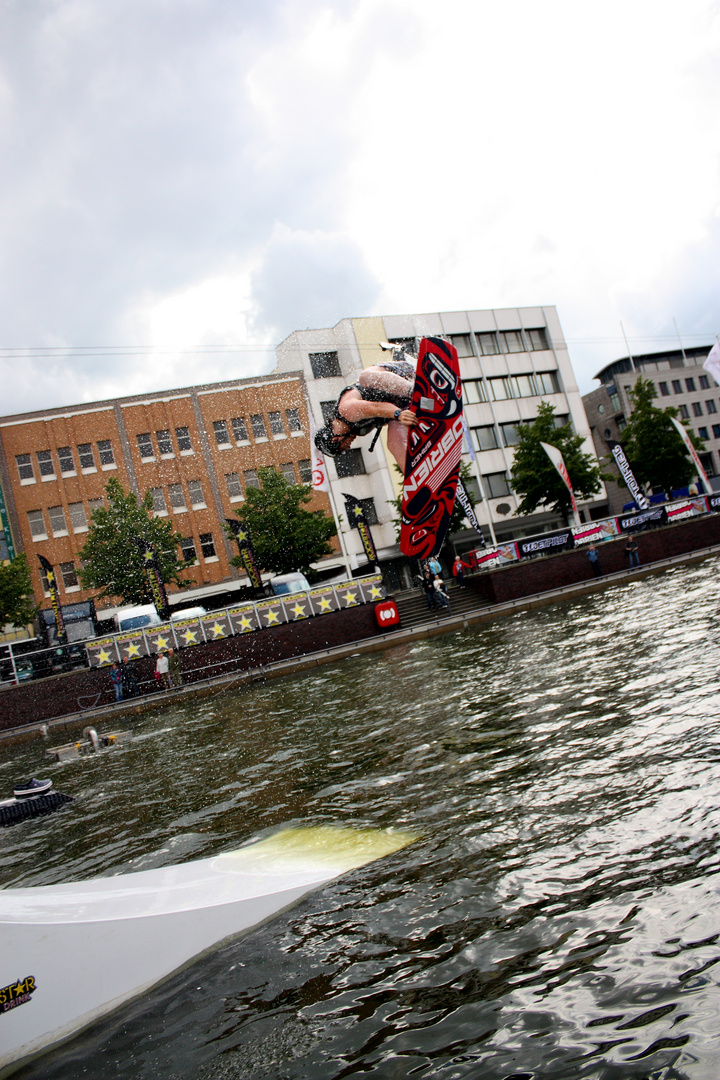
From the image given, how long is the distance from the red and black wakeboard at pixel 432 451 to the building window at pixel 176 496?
142ft

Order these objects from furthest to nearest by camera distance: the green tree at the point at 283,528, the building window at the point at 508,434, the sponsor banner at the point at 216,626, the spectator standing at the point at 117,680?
the building window at the point at 508,434 → the green tree at the point at 283,528 → the sponsor banner at the point at 216,626 → the spectator standing at the point at 117,680

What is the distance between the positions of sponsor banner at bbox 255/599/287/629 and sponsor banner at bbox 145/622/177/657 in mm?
3644

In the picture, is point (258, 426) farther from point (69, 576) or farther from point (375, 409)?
point (375, 409)

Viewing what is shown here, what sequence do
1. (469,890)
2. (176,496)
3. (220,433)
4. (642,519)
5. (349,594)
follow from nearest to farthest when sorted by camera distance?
1. (469,890)
2. (349,594)
3. (642,519)
4. (176,496)
5. (220,433)

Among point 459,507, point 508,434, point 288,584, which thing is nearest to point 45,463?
point 288,584

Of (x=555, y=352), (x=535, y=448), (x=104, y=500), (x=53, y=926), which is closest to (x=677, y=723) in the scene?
(x=53, y=926)

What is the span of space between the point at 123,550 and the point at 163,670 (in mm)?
13773

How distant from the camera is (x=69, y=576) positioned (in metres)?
47.8

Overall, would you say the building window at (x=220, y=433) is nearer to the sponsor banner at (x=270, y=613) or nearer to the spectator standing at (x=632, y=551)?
the sponsor banner at (x=270, y=613)

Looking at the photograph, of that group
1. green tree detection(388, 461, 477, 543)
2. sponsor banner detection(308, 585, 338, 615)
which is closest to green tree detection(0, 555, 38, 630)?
sponsor banner detection(308, 585, 338, 615)

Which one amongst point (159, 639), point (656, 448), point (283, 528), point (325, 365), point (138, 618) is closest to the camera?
point (159, 639)

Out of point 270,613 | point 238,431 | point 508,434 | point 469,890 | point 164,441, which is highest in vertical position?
point 164,441

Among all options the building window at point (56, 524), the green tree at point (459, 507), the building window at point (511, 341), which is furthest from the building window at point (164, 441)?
the building window at point (511, 341)

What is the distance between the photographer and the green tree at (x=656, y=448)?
45.4 metres
